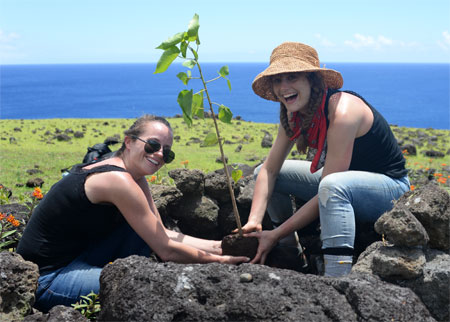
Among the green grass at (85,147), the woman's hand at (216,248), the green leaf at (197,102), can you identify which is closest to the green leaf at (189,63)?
the green leaf at (197,102)

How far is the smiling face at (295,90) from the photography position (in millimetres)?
3783

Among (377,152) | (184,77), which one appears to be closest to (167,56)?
(184,77)

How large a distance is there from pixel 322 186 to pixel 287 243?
85 cm

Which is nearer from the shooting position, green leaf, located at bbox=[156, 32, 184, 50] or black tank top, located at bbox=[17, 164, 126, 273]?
green leaf, located at bbox=[156, 32, 184, 50]

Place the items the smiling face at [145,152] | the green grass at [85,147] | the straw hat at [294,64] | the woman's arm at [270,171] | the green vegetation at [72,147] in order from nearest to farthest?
the smiling face at [145,152] → the straw hat at [294,64] → the woman's arm at [270,171] → the green vegetation at [72,147] → the green grass at [85,147]

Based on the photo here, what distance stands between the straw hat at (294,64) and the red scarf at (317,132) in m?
0.21

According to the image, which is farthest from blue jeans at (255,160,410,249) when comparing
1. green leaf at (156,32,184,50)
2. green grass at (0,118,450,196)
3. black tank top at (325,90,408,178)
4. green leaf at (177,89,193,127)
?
green grass at (0,118,450,196)

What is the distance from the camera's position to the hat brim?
3678 millimetres

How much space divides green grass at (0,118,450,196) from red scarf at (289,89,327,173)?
19.0 feet

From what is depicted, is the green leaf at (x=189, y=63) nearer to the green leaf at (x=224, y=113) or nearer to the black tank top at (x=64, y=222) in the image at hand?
the green leaf at (x=224, y=113)

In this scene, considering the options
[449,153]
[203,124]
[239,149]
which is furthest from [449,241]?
[203,124]

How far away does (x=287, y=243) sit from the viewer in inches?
161

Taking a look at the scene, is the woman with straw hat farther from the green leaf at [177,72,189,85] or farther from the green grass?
the green grass

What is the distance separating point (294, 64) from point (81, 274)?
2313mm
